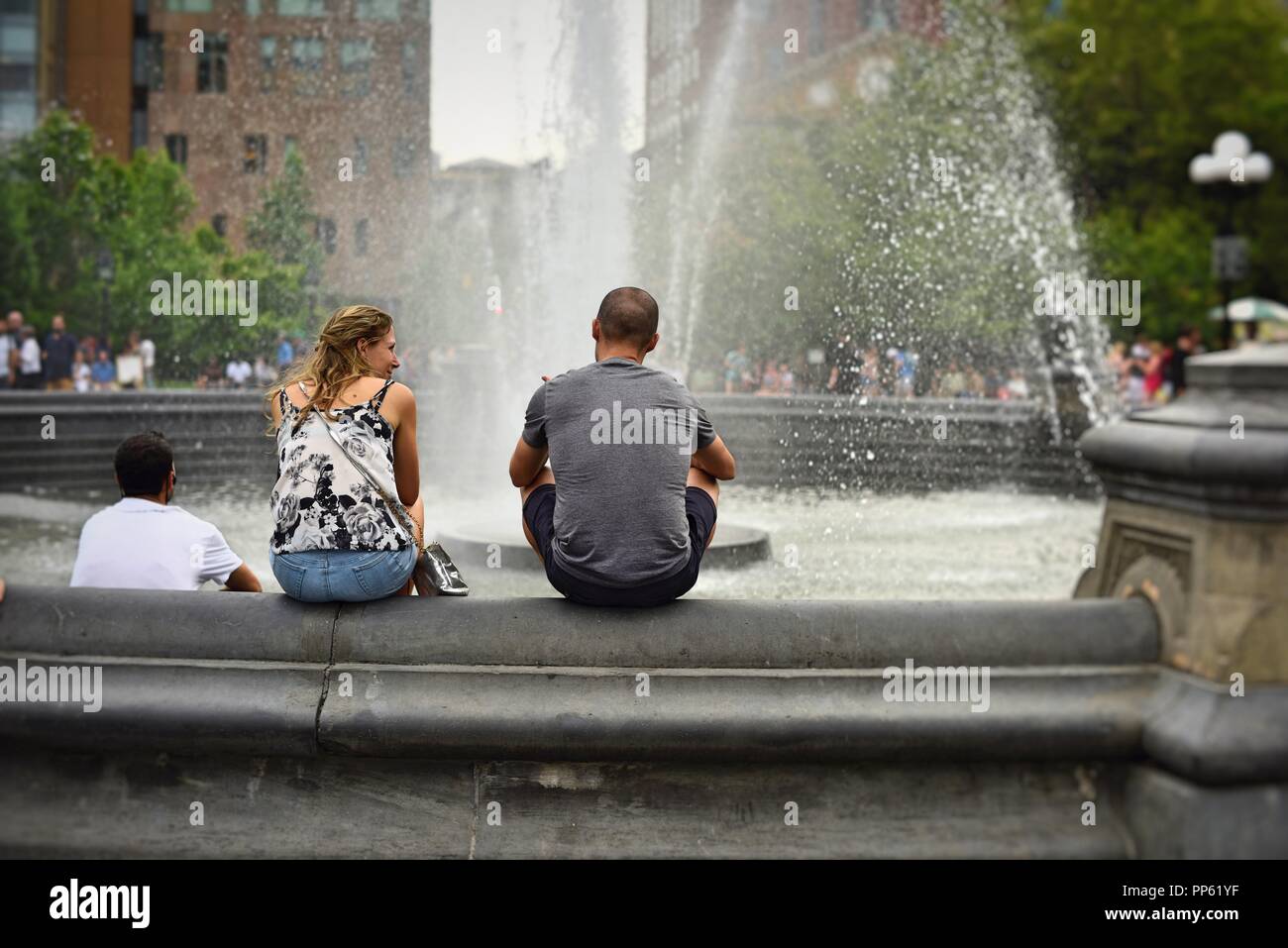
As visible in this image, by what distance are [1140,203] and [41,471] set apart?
3580 cm

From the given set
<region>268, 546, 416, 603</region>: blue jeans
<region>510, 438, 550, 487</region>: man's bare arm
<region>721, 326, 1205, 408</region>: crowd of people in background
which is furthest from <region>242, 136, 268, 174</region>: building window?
<region>268, 546, 416, 603</region>: blue jeans

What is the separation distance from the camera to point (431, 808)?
158 inches

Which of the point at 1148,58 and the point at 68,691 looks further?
the point at 1148,58

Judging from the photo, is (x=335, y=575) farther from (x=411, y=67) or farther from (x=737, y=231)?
(x=411, y=67)

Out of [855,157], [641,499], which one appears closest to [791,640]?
[641,499]

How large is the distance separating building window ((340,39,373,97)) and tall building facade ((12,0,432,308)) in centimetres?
9

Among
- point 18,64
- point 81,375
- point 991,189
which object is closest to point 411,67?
point 18,64

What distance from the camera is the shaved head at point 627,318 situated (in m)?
4.61

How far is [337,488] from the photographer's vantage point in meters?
4.44

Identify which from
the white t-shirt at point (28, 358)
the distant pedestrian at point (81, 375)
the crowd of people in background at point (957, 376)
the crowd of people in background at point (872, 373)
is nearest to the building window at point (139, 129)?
the distant pedestrian at point (81, 375)

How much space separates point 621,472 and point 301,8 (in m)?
65.2

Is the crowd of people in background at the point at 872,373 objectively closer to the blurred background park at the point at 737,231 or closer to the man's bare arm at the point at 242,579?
the blurred background park at the point at 737,231

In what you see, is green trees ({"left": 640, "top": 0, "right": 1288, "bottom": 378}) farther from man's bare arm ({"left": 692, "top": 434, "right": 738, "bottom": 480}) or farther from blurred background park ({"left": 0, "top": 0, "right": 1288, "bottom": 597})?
man's bare arm ({"left": 692, "top": 434, "right": 738, "bottom": 480})
